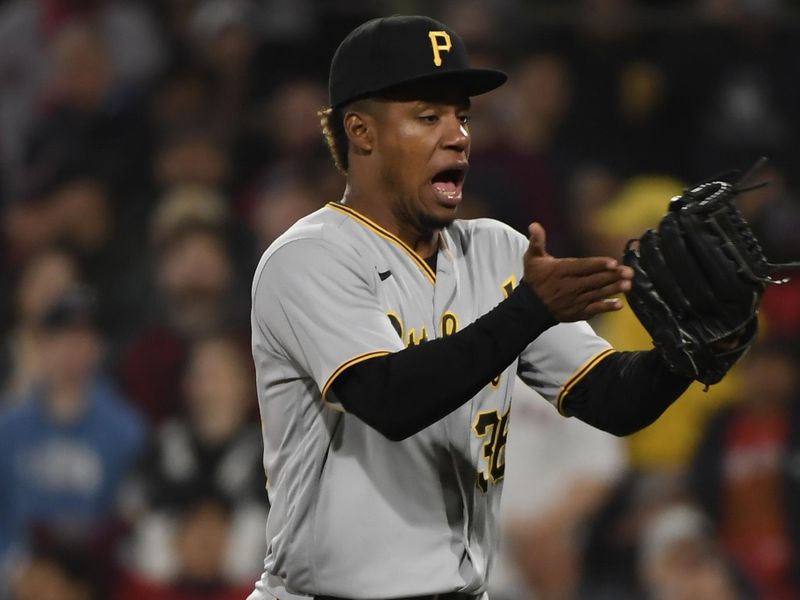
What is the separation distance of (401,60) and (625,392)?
0.74m

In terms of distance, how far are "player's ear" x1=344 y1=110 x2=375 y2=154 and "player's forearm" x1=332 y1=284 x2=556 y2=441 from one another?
19.1 inches

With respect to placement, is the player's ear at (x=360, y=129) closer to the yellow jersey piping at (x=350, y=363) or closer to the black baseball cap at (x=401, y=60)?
the black baseball cap at (x=401, y=60)

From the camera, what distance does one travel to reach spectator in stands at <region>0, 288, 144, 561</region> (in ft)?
17.1

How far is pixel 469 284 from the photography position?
9.12 feet

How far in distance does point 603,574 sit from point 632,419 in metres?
2.22

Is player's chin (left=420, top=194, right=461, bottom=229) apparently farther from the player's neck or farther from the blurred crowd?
the blurred crowd

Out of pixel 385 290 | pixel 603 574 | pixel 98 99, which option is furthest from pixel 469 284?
pixel 98 99

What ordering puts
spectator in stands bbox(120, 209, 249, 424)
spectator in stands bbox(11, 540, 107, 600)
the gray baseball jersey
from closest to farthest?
→ the gray baseball jersey → spectator in stands bbox(11, 540, 107, 600) → spectator in stands bbox(120, 209, 249, 424)

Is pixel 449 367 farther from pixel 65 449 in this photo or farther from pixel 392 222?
pixel 65 449

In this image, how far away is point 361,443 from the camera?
A: 8.62 ft

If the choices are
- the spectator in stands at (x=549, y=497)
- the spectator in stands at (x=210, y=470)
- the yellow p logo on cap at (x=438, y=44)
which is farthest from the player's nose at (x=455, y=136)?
the spectator in stands at (x=210, y=470)

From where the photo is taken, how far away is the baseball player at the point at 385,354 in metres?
2.58

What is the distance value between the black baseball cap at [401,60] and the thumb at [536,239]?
0.41 metres

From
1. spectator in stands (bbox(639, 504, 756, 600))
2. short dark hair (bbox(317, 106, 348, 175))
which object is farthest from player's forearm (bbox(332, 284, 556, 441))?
spectator in stands (bbox(639, 504, 756, 600))
